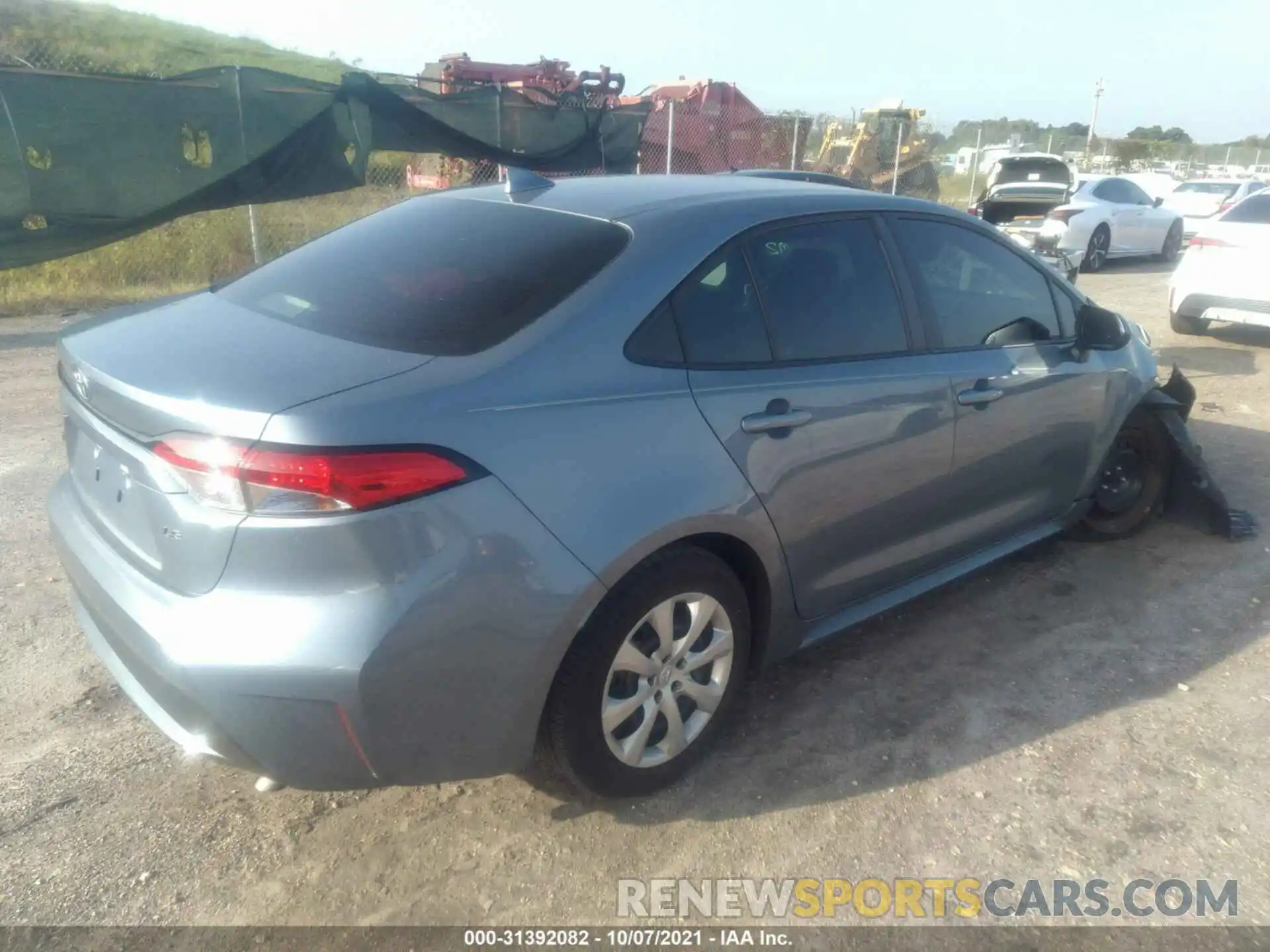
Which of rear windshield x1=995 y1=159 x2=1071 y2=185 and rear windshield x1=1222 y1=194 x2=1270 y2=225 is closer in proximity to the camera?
rear windshield x1=1222 y1=194 x2=1270 y2=225

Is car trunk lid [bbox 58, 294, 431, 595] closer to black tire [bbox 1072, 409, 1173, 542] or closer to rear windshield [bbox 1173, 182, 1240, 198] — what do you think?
black tire [bbox 1072, 409, 1173, 542]

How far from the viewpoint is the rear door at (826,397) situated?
9.10ft

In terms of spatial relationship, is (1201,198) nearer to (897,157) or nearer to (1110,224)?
(897,157)

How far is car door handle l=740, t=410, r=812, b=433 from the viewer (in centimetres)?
274

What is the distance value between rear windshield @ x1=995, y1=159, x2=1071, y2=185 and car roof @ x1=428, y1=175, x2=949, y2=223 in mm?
13631

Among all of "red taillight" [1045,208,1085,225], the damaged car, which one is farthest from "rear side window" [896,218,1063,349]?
"red taillight" [1045,208,1085,225]

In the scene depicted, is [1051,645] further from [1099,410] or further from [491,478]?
[491,478]

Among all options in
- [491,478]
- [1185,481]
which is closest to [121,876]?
[491,478]

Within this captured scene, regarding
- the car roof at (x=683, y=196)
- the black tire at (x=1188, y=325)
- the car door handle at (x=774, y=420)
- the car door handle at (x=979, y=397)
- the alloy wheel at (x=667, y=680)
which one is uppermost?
the car roof at (x=683, y=196)

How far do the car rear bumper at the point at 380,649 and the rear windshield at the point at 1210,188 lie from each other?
24064mm

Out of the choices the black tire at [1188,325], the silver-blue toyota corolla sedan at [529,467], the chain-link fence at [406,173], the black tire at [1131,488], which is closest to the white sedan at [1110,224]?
the black tire at [1188,325]

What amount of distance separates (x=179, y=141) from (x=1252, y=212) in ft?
32.2

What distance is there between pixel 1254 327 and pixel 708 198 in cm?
995

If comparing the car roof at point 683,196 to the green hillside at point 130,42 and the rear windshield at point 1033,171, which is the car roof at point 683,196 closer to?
the rear windshield at point 1033,171
